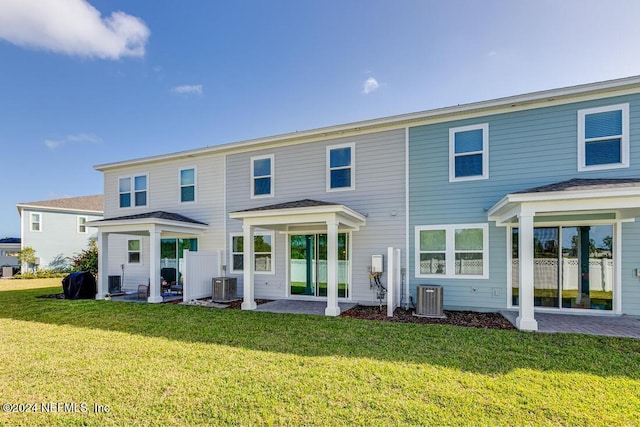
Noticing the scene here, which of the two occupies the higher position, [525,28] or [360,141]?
[525,28]

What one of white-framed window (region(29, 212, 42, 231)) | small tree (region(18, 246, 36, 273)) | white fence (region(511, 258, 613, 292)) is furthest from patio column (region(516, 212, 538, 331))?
white-framed window (region(29, 212, 42, 231))

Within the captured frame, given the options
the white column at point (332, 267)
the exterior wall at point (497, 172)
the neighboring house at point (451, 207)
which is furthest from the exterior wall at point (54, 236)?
the exterior wall at point (497, 172)

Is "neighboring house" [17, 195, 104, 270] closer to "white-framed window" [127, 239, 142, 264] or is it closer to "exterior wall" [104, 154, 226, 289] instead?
"exterior wall" [104, 154, 226, 289]

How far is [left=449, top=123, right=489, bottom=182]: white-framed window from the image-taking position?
8.03 m

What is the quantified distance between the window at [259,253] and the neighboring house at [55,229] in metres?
14.7

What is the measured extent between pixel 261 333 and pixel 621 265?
821 cm

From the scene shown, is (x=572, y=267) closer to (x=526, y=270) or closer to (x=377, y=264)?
(x=526, y=270)

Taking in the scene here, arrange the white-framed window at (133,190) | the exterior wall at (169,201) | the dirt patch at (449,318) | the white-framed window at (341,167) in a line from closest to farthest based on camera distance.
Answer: the dirt patch at (449,318) < the white-framed window at (341,167) < the exterior wall at (169,201) < the white-framed window at (133,190)

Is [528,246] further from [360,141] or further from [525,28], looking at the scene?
[525,28]

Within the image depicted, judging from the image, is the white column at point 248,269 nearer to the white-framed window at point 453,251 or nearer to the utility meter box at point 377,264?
the utility meter box at point 377,264

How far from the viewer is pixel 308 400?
131 inches

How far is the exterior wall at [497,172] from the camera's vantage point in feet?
23.9

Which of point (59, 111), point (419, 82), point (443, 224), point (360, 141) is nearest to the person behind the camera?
point (443, 224)

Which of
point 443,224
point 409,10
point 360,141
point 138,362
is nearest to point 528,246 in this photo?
point 443,224
